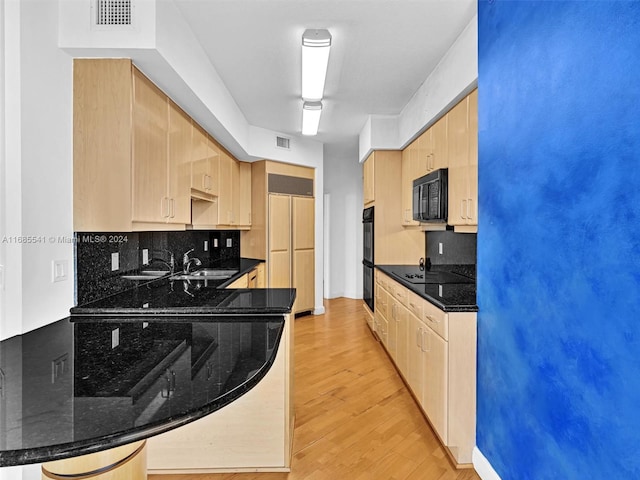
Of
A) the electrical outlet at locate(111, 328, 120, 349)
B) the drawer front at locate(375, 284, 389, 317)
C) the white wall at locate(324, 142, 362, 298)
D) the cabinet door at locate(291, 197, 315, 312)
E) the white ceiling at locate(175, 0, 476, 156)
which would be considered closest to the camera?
the electrical outlet at locate(111, 328, 120, 349)

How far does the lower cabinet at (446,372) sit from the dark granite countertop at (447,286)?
0.17ft

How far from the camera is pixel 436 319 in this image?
2.36m

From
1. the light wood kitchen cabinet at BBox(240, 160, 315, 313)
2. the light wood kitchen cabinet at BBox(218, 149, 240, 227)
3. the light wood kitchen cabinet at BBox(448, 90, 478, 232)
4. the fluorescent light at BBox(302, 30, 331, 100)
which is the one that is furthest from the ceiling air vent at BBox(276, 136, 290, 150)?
the light wood kitchen cabinet at BBox(448, 90, 478, 232)

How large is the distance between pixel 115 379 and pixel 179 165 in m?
2.00

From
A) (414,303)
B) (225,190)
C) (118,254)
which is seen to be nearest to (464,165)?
(414,303)

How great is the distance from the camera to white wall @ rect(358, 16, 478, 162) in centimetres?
246

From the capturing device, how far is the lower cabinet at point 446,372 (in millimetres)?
2209

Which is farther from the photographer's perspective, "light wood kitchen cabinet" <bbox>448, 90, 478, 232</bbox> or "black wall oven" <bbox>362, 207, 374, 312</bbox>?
"black wall oven" <bbox>362, 207, 374, 312</bbox>

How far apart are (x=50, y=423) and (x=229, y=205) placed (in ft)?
12.5

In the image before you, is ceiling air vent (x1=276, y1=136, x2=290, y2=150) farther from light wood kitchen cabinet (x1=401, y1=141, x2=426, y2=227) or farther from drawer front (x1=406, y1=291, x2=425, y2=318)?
drawer front (x1=406, y1=291, x2=425, y2=318)

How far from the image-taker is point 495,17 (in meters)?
1.97

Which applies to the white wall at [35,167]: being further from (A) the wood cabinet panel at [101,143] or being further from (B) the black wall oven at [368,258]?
(B) the black wall oven at [368,258]

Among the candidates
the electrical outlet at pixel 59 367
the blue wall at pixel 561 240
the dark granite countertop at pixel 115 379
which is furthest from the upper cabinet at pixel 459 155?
the electrical outlet at pixel 59 367

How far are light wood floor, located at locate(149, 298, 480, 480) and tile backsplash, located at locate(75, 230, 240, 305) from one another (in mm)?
1119
